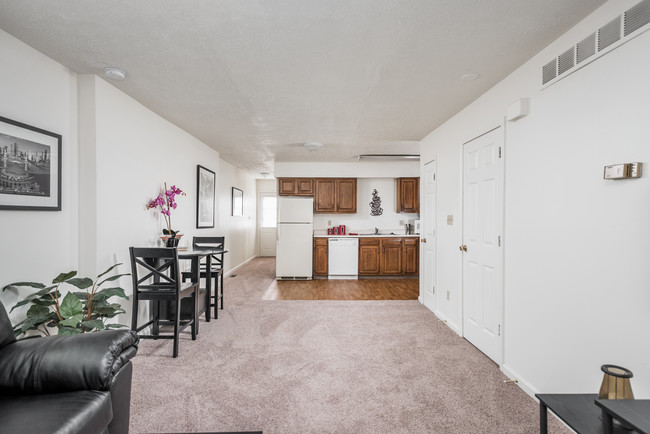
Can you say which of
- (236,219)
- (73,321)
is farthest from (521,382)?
(236,219)

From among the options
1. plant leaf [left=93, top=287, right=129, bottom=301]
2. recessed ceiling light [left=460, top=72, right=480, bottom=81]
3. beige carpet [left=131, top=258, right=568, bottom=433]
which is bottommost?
beige carpet [left=131, top=258, right=568, bottom=433]

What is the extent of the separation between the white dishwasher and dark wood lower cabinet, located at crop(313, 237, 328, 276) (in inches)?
3.0

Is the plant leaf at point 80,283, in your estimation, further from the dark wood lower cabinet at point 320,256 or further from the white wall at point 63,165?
the dark wood lower cabinet at point 320,256

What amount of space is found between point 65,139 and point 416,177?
6016 mm

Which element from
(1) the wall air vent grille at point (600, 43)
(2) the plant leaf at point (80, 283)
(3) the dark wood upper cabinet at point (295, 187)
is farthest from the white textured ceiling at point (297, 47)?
(3) the dark wood upper cabinet at point (295, 187)

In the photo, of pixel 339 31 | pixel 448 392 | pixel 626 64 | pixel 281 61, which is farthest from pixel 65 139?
pixel 626 64

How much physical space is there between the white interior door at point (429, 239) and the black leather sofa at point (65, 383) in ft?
11.8

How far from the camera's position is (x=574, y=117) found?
1953 millimetres

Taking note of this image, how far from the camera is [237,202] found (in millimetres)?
7617

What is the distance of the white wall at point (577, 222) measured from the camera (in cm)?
157

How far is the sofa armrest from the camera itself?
1.39 m

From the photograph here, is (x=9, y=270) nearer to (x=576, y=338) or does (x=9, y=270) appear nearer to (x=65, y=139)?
(x=65, y=139)

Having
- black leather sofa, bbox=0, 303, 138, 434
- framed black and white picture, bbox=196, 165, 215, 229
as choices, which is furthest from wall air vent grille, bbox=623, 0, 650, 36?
framed black and white picture, bbox=196, 165, 215, 229

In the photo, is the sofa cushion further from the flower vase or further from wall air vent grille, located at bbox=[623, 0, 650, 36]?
wall air vent grille, located at bbox=[623, 0, 650, 36]
